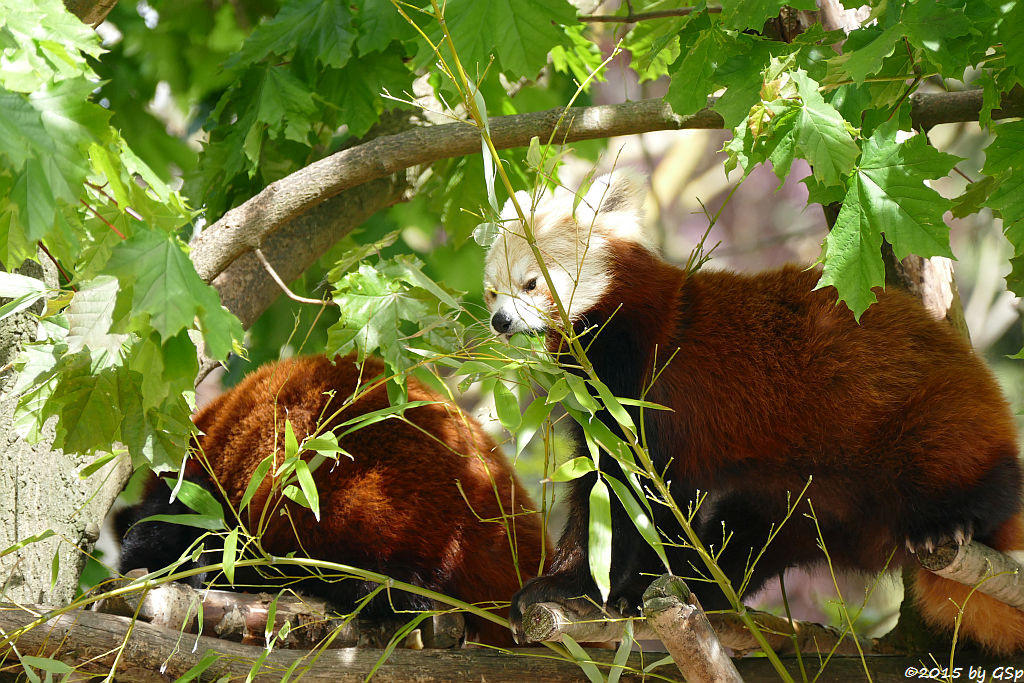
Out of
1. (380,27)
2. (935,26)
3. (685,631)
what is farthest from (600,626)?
(380,27)

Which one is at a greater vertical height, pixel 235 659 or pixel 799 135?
pixel 799 135

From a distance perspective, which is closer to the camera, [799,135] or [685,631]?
[685,631]

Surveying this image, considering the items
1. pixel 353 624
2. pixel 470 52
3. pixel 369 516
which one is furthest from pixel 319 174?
pixel 353 624

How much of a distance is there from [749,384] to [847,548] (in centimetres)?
48

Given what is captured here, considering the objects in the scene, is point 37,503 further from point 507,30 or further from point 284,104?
point 507,30

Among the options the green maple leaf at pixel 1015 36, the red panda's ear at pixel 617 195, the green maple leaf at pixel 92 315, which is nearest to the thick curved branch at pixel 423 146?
the red panda's ear at pixel 617 195

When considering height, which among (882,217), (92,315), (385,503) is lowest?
(385,503)

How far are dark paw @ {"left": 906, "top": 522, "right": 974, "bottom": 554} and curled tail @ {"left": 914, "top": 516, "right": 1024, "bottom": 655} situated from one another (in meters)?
0.10

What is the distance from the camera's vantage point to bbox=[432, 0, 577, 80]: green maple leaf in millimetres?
1882

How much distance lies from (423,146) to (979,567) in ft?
4.95

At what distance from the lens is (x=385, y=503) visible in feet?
6.81

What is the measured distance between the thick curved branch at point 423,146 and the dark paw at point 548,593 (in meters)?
1.04

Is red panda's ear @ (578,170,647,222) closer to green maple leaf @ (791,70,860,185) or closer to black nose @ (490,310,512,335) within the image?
black nose @ (490,310,512,335)

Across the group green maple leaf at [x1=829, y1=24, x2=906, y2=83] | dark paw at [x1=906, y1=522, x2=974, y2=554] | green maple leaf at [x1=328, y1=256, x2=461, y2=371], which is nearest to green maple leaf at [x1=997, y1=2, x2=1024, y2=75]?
green maple leaf at [x1=829, y1=24, x2=906, y2=83]
